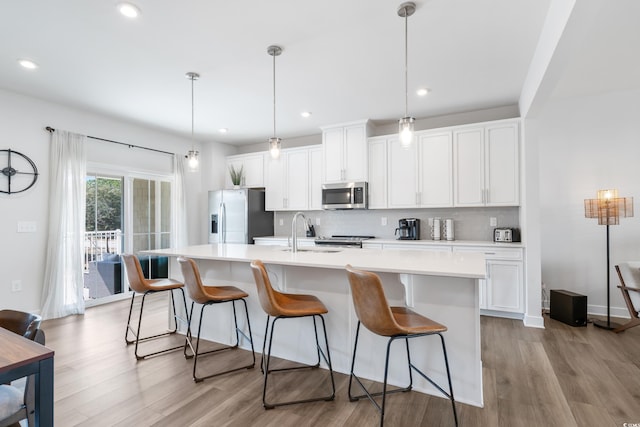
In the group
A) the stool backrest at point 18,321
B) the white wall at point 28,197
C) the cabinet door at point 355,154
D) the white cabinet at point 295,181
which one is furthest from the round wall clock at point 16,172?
the cabinet door at point 355,154

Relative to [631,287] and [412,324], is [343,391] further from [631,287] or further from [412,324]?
[631,287]

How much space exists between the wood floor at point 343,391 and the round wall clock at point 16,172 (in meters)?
1.85

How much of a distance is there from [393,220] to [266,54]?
304 cm

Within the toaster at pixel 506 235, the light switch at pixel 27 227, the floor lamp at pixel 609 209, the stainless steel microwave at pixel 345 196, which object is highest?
the stainless steel microwave at pixel 345 196

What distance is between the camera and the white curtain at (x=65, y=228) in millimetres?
3859

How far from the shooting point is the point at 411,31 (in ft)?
8.25

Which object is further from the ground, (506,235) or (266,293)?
(506,235)

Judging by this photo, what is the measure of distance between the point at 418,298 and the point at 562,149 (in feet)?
11.0

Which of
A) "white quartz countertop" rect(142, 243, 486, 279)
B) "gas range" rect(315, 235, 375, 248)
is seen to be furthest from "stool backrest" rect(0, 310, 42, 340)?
"gas range" rect(315, 235, 375, 248)

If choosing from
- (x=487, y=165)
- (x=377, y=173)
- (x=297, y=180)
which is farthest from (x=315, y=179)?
(x=487, y=165)

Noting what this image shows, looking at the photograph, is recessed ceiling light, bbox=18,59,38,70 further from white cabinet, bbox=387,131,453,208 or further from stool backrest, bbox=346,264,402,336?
white cabinet, bbox=387,131,453,208

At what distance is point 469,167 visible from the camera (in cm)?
414

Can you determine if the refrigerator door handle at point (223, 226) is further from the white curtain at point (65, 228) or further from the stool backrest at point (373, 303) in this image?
the stool backrest at point (373, 303)

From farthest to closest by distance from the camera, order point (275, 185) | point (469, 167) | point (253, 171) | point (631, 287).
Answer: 1. point (253, 171)
2. point (275, 185)
3. point (469, 167)
4. point (631, 287)
